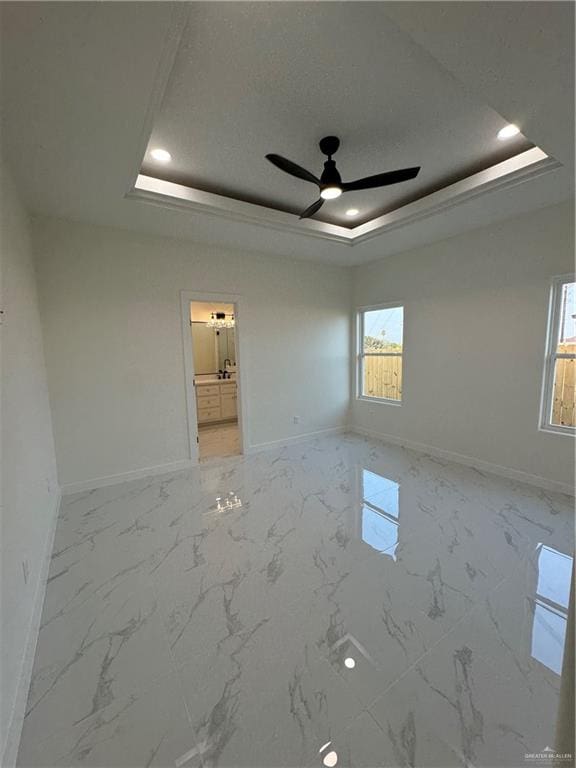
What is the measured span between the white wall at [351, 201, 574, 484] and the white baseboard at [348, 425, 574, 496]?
51mm

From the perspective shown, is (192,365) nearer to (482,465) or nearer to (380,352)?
(380,352)

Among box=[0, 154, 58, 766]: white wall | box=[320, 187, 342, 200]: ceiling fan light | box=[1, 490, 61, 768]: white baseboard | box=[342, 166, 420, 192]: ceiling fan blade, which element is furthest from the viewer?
box=[320, 187, 342, 200]: ceiling fan light

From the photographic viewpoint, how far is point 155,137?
7.07 feet

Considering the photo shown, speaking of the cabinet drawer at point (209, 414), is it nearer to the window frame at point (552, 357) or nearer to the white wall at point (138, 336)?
the white wall at point (138, 336)

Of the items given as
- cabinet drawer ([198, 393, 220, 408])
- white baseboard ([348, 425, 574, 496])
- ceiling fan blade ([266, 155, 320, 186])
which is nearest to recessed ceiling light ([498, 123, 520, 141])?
ceiling fan blade ([266, 155, 320, 186])

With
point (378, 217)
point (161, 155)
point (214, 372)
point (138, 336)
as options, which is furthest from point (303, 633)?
point (214, 372)

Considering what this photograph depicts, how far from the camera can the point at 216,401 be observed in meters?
5.79

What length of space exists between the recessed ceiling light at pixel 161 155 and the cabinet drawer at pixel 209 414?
394 cm

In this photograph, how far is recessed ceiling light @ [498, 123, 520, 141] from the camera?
2.09 metres

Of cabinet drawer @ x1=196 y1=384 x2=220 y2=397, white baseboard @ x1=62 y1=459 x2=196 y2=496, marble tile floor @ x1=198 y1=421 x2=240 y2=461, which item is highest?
cabinet drawer @ x1=196 y1=384 x2=220 y2=397

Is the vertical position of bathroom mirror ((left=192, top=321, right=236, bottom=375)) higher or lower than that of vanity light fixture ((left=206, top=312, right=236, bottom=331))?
lower

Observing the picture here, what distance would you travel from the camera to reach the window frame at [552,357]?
2.99 m

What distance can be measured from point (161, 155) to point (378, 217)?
240 cm

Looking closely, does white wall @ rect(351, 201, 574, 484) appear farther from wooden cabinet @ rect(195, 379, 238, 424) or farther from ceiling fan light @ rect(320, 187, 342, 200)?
wooden cabinet @ rect(195, 379, 238, 424)
